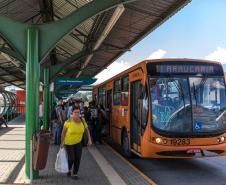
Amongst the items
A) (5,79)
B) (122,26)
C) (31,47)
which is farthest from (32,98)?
(5,79)

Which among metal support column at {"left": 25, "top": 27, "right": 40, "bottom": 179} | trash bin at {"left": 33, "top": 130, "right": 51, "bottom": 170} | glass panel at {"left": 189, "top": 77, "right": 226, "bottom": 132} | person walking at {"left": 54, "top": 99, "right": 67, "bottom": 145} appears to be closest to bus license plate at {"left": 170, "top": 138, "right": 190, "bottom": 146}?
glass panel at {"left": 189, "top": 77, "right": 226, "bottom": 132}

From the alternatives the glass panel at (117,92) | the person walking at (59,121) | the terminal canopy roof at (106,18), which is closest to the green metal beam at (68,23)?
the terminal canopy roof at (106,18)

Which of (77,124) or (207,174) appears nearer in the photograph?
(77,124)

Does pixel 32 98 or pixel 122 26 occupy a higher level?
pixel 122 26

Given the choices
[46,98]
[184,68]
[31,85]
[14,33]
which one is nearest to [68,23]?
[14,33]

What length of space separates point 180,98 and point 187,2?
360 centimetres

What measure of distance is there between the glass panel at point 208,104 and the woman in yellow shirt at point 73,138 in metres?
2.98

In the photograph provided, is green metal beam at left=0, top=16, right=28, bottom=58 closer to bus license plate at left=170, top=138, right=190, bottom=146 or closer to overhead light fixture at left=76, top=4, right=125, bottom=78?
overhead light fixture at left=76, top=4, right=125, bottom=78

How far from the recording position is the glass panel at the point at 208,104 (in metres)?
10.7

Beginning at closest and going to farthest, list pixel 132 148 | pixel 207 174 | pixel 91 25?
pixel 207 174
pixel 132 148
pixel 91 25

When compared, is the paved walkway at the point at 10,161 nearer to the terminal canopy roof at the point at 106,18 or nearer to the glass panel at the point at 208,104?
the terminal canopy roof at the point at 106,18

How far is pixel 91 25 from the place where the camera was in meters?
18.3

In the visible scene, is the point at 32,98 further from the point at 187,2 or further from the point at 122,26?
the point at 122,26

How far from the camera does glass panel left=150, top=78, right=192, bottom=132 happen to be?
10.6 metres
